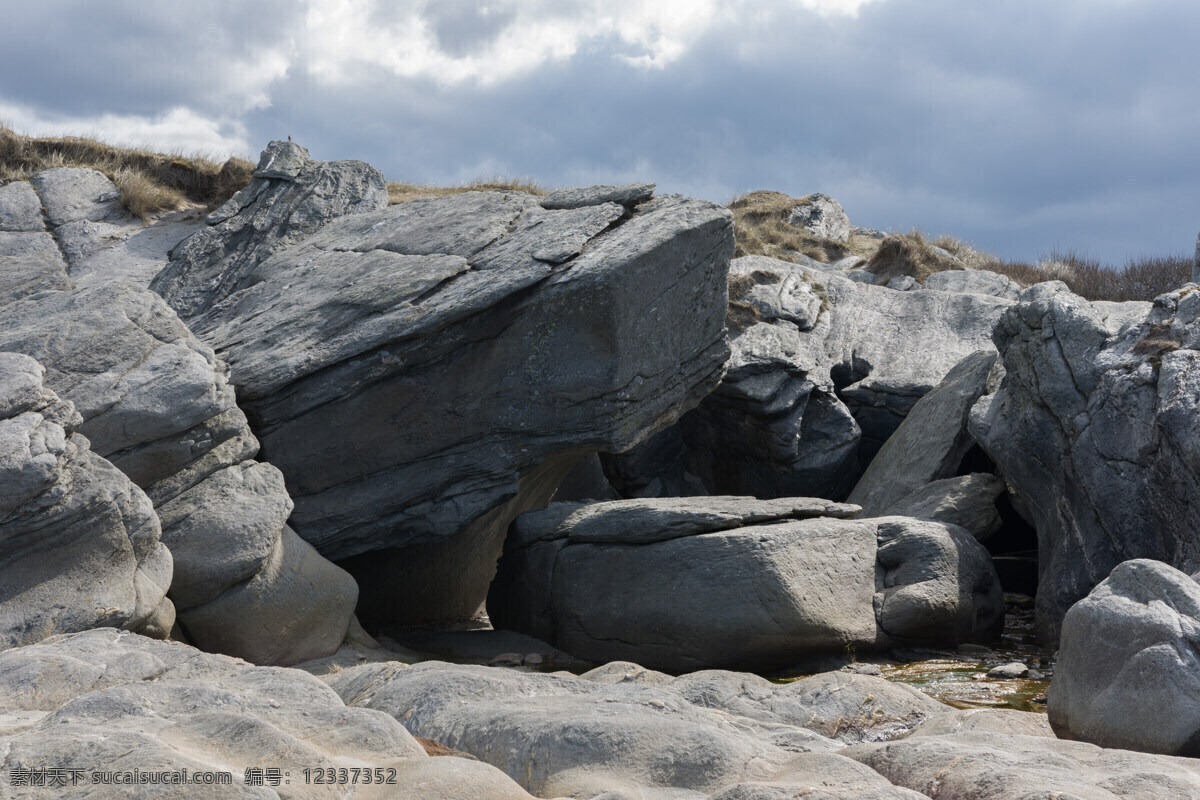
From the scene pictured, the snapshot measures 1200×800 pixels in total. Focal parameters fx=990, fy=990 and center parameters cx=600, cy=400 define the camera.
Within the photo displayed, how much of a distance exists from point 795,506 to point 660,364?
275 centimetres

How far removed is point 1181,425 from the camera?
11.1m

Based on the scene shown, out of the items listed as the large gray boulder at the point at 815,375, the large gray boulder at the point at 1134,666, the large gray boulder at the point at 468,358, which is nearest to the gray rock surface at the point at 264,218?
the large gray boulder at the point at 468,358

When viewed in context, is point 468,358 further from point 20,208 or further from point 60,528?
point 20,208

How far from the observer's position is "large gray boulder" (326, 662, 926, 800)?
5.50 metres

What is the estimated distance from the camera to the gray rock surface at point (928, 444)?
16.6 m

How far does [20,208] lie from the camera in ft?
63.5

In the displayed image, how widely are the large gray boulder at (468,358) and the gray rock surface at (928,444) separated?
4514 mm

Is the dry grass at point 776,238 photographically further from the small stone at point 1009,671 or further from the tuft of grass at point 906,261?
the small stone at point 1009,671

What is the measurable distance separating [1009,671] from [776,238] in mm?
22926

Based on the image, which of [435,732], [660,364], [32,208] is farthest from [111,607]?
[32,208]

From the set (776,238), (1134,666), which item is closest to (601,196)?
(1134,666)

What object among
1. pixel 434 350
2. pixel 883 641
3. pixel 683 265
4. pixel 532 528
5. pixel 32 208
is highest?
pixel 32 208

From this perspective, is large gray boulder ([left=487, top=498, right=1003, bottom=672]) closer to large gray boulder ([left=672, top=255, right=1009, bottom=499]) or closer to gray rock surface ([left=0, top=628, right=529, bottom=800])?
large gray boulder ([left=672, top=255, right=1009, bottom=499])

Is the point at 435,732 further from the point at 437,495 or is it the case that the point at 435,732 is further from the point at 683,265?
the point at 683,265
